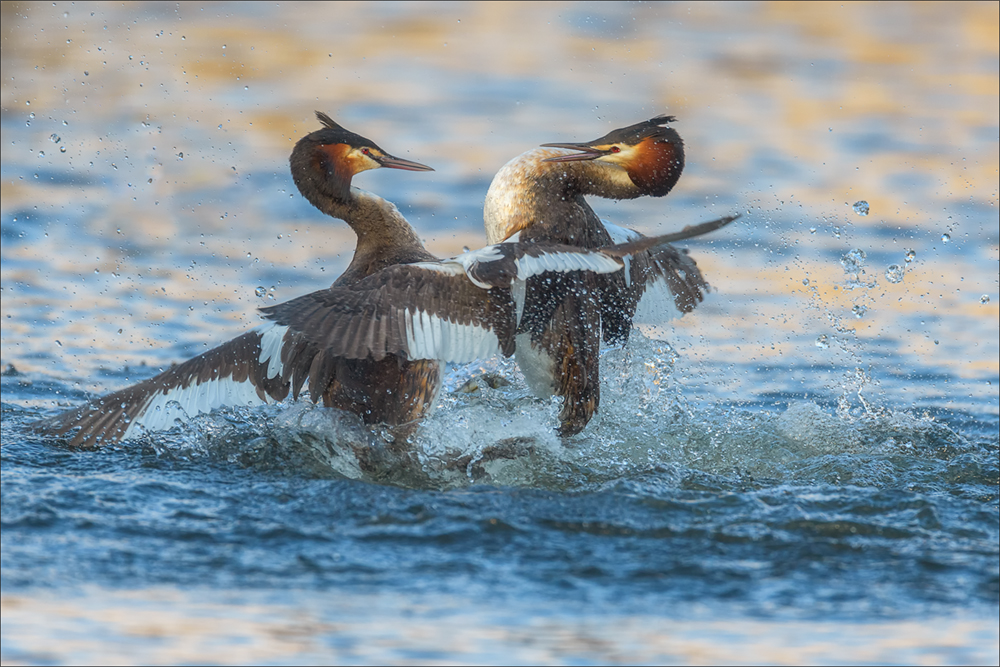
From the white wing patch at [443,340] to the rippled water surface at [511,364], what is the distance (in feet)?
1.63

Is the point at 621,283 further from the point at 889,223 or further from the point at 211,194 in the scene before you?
the point at 211,194

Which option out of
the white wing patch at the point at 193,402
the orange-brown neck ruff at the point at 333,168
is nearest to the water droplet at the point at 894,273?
the orange-brown neck ruff at the point at 333,168

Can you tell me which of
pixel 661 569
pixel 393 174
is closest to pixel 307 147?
pixel 661 569

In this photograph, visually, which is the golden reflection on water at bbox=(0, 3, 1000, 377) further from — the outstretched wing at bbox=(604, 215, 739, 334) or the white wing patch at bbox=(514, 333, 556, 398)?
the white wing patch at bbox=(514, 333, 556, 398)

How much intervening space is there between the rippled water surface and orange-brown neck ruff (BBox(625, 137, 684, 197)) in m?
0.90

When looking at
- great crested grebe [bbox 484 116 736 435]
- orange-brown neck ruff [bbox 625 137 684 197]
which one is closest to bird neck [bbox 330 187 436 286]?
great crested grebe [bbox 484 116 736 435]

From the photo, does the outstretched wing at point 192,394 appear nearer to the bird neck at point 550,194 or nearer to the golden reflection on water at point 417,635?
the bird neck at point 550,194

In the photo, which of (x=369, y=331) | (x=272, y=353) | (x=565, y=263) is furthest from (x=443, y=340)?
(x=272, y=353)

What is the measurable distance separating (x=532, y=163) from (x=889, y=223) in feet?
14.7

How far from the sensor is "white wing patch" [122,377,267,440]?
6426 millimetres

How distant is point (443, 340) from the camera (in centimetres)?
585

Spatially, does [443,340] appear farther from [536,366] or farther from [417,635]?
[417,635]

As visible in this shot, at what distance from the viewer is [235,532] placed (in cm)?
512

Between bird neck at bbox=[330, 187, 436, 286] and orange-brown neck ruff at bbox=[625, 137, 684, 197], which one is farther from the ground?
orange-brown neck ruff at bbox=[625, 137, 684, 197]
